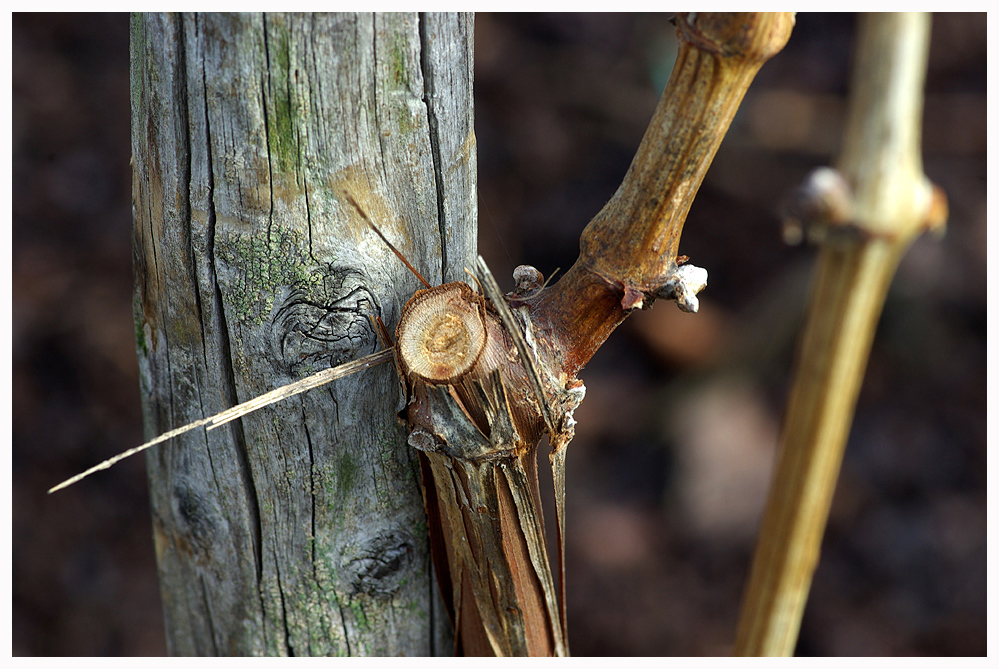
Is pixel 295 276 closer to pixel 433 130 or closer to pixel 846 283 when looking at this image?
pixel 433 130

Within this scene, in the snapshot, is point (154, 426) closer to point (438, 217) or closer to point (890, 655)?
point (438, 217)

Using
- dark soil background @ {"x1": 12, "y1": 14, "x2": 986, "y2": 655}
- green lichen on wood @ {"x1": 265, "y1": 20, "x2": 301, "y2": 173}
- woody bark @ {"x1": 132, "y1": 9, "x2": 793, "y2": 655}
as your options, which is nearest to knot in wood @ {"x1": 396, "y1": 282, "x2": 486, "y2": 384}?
woody bark @ {"x1": 132, "y1": 9, "x2": 793, "y2": 655}

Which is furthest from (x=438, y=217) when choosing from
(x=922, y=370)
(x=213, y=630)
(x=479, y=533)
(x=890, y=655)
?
(x=922, y=370)

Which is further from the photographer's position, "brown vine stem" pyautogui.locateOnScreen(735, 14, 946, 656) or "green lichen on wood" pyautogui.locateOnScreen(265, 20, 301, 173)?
"green lichen on wood" pyautogui.locateOnScreen(265, 20, 301, 173)

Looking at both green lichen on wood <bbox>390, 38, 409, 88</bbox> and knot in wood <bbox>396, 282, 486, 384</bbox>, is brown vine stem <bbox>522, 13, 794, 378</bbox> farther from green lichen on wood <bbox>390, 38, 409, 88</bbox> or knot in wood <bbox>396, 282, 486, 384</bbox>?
green lichen on wood <bbox>390, 38, 409, 88</bbox>

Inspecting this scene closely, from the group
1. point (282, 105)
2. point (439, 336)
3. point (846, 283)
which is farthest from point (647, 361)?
point (846, 283)

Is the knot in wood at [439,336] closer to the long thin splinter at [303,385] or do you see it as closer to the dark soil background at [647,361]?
the long thin splinter at [303,385]
